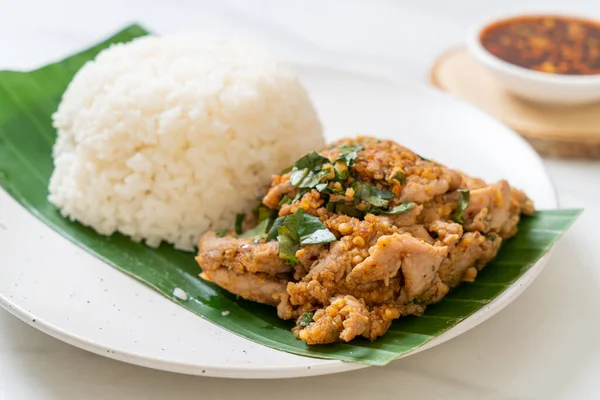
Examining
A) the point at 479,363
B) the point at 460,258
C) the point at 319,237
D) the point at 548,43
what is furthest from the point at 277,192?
the point at 548,43

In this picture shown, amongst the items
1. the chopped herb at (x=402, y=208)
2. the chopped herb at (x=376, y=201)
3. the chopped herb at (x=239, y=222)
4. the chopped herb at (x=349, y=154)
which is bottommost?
the chopped herb at (x=239, y=222)

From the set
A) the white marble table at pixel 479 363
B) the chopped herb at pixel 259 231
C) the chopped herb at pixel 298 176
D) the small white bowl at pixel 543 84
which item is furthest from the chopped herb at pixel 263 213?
the small white bowl at pixel 543 84

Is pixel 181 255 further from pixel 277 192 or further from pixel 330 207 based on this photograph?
pixel 330 207

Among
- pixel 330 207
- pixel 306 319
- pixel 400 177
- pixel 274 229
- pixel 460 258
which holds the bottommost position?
pixel 306 319

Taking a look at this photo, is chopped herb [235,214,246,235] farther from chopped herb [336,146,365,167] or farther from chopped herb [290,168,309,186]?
chopped herb [336,146,365,167]

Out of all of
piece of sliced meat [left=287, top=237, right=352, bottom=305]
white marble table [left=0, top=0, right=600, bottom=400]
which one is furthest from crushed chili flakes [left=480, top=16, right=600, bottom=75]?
piece of sliced meat [left=287, top=237, right=352, bottom=305]

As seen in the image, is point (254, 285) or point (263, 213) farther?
point (263, 213)

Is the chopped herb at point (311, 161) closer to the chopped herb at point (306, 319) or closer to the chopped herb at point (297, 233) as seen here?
the chopped herb at point (297, 233)
